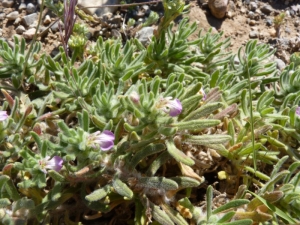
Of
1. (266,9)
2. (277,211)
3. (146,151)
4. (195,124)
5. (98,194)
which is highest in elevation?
(266,9)

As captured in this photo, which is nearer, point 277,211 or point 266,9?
point 277,211

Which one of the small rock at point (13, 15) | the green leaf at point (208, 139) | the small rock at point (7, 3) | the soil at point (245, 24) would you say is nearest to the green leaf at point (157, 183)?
the green leaf at point (208, 139)

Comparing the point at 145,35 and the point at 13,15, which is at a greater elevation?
the point at 13,15

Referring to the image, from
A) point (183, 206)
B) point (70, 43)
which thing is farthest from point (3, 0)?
point (183, 206)

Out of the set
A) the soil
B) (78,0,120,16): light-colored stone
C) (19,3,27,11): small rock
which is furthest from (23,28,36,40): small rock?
(78,0,120,16): light-colored stone

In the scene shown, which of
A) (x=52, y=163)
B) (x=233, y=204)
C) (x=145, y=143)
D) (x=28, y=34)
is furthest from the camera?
(x=28, y=34)

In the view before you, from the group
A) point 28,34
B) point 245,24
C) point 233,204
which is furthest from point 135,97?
point 245,24

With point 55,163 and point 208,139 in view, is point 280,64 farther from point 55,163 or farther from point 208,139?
Result: point 55,163

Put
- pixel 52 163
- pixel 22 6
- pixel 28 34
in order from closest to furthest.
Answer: pixel 52 163 < pixel 28 34 < pixel 22 6
